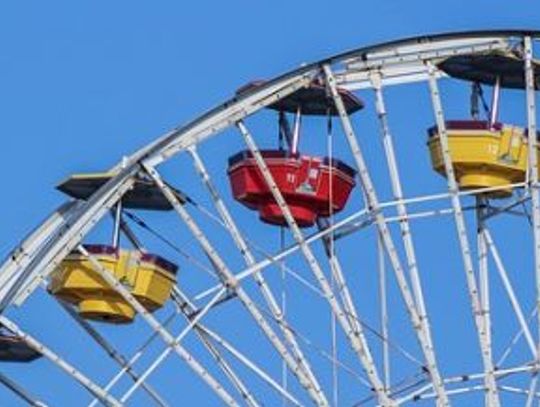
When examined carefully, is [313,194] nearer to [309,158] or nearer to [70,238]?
[309,158]

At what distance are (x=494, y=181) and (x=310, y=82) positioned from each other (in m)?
3.27

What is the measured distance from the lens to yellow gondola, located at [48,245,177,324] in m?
55.2

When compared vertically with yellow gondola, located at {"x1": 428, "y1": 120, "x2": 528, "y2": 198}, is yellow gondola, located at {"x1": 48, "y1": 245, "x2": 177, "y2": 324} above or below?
below

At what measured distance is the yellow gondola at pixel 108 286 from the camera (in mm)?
55156

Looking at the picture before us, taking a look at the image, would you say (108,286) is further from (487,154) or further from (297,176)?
(487,154)

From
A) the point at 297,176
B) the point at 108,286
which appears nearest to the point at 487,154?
the point at 297,176

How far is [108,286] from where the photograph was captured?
181 ft

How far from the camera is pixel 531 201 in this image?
5319 centimetres

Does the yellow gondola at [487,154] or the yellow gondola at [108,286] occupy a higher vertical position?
the yellow gondola at [487,154]

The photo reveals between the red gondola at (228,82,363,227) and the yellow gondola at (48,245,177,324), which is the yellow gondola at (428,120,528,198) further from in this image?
the yellow gondola at (48,245,177,324)

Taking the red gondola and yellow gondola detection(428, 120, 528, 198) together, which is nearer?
yellow gondola detection(428, 120, 528, 198)

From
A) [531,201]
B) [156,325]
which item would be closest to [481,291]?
[531,201]

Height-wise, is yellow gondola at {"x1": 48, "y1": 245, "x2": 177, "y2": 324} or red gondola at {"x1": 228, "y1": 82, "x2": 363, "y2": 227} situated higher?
red gondola at {"x1": 228, "y1": 82, "x2": 363, "y2": 227}

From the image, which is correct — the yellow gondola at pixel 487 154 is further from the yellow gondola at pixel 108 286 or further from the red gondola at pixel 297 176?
the yellow gondola at pixel 108 286
